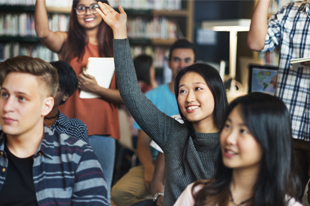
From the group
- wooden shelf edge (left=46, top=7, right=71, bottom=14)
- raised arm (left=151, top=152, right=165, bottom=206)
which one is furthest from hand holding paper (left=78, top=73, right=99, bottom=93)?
wooden shelf edge (left=46, top=7, right=71, bottom=14)

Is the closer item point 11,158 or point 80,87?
point 11,158

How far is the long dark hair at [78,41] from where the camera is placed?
7.36ft

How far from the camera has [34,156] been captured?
1.34 meters

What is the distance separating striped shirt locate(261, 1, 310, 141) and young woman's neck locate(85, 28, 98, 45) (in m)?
0.94

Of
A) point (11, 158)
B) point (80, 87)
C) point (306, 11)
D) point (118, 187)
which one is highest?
point (306, 11)

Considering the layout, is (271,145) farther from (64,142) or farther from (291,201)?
(64,142)

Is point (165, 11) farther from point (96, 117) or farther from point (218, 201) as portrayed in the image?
point (218, 201)

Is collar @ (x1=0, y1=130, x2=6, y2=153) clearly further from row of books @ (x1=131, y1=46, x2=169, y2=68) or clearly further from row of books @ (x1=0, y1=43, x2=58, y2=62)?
row of books @ (x1=131, y1=46, x2=169, y2=68)

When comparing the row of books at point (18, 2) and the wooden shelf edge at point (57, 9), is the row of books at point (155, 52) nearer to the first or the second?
the wooden shelf edge at point (57, 9)

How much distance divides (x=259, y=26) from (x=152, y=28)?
3.60 metres

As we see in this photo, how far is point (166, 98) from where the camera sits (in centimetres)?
270

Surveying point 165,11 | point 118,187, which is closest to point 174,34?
point 165,11

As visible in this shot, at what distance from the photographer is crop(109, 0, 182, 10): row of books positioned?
17.3ft

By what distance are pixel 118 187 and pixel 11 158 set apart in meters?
1.28
